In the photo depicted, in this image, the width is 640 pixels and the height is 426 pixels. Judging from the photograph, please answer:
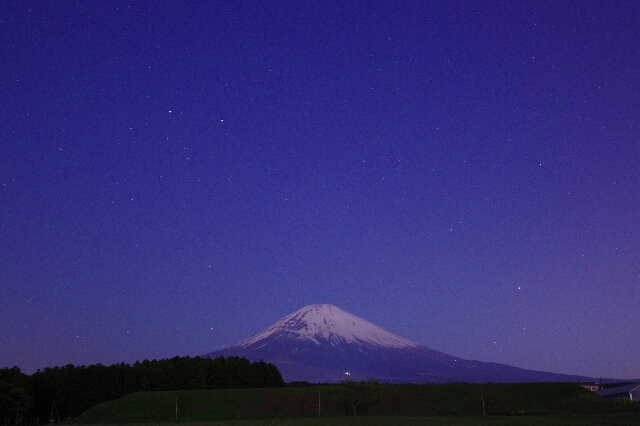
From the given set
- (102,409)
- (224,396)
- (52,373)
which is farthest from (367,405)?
(52,373)

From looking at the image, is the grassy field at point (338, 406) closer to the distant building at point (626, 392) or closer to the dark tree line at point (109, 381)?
the distant building at point (626, 392)

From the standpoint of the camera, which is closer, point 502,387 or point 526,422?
point 526,422

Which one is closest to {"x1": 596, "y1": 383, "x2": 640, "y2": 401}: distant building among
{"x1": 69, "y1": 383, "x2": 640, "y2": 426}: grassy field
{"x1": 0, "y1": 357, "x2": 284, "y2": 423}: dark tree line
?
{"x1": 69, "y1": 383, "x2": 640, "y2": 426}: grassy field

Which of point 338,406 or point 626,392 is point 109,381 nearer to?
point 338,406

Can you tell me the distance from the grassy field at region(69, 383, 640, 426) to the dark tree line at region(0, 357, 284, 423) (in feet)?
34.6

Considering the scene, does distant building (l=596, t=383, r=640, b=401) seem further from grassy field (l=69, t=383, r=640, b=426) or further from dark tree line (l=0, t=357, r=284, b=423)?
dark tree line (l=0, t=357, r=284, b=423)

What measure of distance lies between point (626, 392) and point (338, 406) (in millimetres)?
39051

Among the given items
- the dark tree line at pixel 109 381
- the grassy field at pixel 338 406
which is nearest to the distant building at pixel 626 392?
the grassy field at pixel 338 406

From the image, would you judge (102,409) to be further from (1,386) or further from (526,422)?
(526,422)

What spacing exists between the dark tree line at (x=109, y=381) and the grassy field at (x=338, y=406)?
10.5m

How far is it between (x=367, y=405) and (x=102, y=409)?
33973 millimetres

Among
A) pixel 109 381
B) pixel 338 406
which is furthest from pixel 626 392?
pixel 109 381

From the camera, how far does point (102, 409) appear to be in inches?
3479

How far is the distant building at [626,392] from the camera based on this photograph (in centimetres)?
8956
